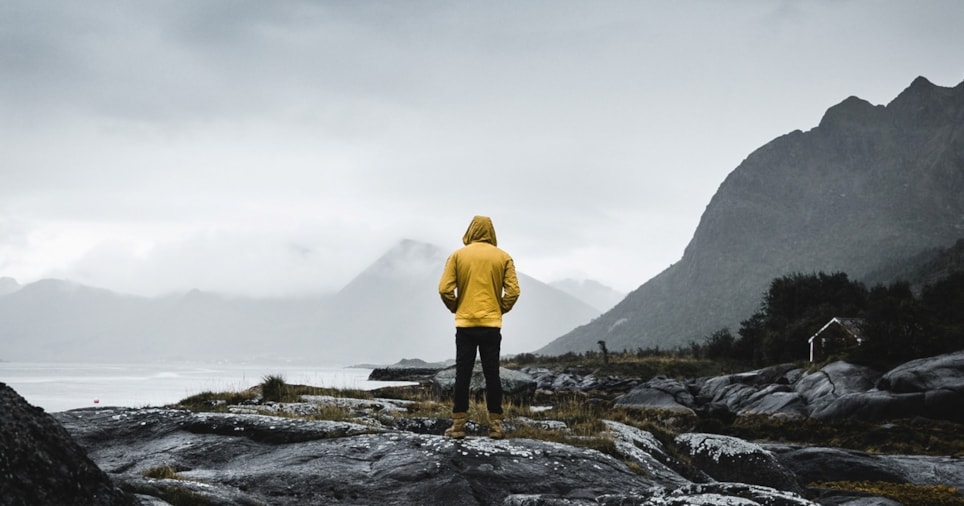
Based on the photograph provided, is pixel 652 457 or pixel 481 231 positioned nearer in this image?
pixel 481 231

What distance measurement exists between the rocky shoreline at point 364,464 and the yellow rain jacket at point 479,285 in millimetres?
1889

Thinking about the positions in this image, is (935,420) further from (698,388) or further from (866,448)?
(698,388)

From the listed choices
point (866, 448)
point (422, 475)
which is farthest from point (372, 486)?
point (866, 448)

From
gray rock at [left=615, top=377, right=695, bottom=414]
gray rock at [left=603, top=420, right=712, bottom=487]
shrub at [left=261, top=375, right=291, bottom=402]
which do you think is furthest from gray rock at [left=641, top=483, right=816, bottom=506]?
gray rock at [left=615, top=377, right=695, bottom=414]

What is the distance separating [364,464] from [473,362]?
8.46 feet

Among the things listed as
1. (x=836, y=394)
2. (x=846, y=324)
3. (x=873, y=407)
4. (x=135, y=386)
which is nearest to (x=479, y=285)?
(x=873, y=407)

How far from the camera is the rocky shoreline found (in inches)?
169

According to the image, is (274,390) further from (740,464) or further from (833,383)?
(833,383)

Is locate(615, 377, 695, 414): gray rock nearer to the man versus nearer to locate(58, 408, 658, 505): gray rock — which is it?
the man

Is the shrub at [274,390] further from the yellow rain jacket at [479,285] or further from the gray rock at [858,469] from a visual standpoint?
the gray rock at [858,469]

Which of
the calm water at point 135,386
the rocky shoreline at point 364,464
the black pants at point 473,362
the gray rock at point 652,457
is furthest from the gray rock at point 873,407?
the black pants at point 473,362

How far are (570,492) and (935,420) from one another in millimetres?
26724

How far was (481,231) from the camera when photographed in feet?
37.2

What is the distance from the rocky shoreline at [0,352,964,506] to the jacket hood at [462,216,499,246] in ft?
10.7
